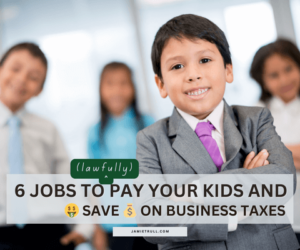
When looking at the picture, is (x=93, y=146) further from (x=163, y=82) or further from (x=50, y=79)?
(x=163, y=82)

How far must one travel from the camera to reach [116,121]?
1.22 m

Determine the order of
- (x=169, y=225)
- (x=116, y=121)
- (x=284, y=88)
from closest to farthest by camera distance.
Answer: (x=169, y=225), (x=284, y=88), (x=116, y=121)

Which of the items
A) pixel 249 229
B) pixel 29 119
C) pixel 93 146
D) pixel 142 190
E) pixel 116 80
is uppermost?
pixel 116 80

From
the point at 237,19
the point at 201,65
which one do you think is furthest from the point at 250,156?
the point at 237,19

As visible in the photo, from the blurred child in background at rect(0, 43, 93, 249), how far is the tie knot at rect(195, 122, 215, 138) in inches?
30.7

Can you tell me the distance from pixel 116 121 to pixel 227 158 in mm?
664

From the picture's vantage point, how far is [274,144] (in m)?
0.65

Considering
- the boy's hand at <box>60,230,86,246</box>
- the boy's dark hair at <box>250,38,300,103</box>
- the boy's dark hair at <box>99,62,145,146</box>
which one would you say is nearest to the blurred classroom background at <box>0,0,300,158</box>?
the boy's dark hair at <box>99,62,145,146</box>

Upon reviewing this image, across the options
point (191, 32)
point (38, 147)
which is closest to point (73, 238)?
point (38, 147)

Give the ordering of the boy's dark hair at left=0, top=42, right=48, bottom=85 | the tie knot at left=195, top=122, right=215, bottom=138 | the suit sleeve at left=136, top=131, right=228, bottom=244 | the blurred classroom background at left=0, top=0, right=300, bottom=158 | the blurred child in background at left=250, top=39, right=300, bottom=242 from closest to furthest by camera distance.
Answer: the suit sleeve at left=136, top=131, right=228, bottom=244, the tie knot at left=195, top=122, right=215, bottom=138, the blurred child in background at left=250, top=39, right=300, bottom=242, the blurred classroom background at left=0, top=0, right=300, bottom=158, the boy's dark hair at left=0, top=42, right=48, bottom=85

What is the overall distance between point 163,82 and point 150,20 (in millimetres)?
580

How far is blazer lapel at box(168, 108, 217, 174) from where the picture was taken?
0.64 metres

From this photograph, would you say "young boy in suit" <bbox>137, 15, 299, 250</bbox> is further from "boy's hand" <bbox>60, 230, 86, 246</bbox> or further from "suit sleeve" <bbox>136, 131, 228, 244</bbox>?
"boy's hand" <bbox>60, 230, 86, 246</bbox>

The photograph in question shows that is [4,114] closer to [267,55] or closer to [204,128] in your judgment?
[204,128]
